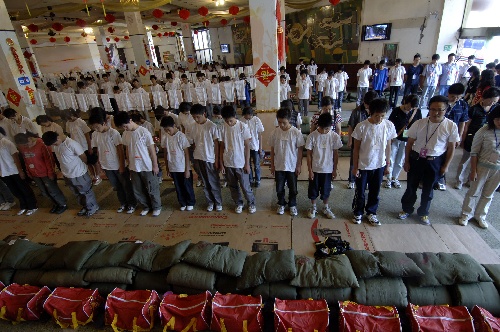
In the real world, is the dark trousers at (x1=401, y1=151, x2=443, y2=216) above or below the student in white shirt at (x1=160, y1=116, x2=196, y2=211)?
below

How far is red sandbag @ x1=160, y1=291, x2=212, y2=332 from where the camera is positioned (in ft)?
7.55

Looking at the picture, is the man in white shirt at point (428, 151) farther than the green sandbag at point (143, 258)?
Yes

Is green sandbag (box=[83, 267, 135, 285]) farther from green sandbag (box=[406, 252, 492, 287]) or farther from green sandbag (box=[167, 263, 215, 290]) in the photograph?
green sandbag (box=[406, 252, 492, 287])

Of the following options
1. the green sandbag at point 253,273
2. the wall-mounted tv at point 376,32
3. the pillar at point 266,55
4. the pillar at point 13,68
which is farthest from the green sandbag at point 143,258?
the wall-mounted tv at point 376,32

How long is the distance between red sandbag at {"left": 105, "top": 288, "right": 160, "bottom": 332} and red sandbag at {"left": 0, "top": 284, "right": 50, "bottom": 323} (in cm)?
69

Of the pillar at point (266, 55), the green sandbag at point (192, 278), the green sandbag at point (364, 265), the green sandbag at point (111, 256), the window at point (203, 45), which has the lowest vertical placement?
the green sandbag at point (192, 278)

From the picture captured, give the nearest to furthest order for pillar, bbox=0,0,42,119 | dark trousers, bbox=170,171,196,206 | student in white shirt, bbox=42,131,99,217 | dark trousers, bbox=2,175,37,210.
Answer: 1. student in white shirt, bbox=42,131,99,217
2. dark trousers, bbox=170,171,196,206
3. dark trousers, bbox=2,175,37,210
4. pillar, bbox=0,0,42,119

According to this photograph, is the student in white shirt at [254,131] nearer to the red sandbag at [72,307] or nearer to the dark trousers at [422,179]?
the dark trousers at [422,179]

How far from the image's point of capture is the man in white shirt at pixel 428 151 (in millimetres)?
3100

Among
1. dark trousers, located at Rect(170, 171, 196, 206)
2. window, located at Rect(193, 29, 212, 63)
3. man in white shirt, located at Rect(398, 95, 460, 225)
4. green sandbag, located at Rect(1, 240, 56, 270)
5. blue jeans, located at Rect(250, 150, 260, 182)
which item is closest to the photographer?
green sandbag, located at Rect(1, 240, 56, 270)

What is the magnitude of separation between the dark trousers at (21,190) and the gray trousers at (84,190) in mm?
973

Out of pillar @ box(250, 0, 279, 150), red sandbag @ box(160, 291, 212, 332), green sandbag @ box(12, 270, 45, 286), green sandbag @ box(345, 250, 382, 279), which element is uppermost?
pillar @ box(250, 0, 279, 150)

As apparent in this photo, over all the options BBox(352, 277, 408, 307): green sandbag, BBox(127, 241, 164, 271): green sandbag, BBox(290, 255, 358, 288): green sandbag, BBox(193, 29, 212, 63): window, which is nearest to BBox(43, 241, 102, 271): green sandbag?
BBox(127, 241, 164, 271): green sandbag

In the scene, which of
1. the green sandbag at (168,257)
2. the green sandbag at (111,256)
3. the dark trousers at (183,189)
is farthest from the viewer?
the dark trousers at (183,189)
